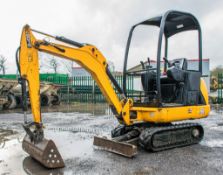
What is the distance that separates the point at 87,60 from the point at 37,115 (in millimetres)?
1422

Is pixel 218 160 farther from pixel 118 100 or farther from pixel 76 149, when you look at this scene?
pixel 76 149

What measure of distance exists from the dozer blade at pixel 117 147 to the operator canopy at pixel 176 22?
2825 millimetres

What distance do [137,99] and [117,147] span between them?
134cm

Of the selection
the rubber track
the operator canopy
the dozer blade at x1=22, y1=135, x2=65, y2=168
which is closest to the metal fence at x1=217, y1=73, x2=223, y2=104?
the operator canopy

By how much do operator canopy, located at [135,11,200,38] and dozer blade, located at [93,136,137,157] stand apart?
283cm

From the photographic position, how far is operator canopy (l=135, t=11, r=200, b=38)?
568cm

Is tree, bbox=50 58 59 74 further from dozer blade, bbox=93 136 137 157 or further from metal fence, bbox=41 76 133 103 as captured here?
dozer blade, bbox=93 136 137 157

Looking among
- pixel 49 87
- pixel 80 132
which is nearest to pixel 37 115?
pixel 80 132

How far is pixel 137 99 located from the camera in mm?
5809

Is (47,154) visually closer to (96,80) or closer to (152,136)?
(96,80)

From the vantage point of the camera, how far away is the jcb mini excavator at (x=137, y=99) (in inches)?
171

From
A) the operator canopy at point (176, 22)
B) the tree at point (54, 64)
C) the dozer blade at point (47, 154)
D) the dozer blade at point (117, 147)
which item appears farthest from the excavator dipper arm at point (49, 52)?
the tree at point (54, 64)

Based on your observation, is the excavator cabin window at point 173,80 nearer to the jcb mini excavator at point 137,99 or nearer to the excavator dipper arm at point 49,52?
the jcb mini excavator at point 137,99

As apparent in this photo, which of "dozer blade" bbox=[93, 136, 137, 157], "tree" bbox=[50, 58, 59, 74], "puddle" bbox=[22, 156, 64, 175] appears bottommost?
"puddle" bbox=[22, 156, 64, 175]
